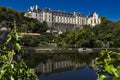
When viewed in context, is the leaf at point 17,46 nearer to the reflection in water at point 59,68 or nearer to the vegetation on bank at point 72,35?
the reflection in water at point 59,68

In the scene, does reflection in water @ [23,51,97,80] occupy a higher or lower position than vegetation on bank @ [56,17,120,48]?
lower

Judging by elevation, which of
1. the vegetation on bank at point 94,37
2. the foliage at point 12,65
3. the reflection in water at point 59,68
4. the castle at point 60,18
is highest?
the castle at point 60,18

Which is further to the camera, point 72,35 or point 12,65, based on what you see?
point 72,35

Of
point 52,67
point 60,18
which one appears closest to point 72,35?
point 52,67

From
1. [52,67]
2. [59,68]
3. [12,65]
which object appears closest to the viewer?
[12,65]

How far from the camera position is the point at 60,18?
500ft

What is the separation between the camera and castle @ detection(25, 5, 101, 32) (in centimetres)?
13775

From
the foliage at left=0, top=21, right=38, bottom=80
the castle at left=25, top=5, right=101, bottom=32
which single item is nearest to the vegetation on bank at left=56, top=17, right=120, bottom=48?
the castle at left=25, top=5, right=101, bottom=32

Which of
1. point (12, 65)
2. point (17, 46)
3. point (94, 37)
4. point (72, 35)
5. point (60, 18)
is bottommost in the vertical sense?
point (12, 65)

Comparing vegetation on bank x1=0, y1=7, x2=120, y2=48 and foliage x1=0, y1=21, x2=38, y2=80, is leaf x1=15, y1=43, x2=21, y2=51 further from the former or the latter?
vegetation on bank x1=0, y1=7, x2=120, y2=48

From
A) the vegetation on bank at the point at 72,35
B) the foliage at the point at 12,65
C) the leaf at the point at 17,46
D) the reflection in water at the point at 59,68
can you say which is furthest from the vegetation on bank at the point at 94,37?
the leaf at the point at 17,46

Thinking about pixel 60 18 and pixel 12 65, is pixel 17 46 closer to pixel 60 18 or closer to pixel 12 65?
pixel 12 65

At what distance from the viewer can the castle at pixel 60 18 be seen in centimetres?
13775

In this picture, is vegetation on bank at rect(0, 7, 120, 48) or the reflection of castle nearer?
the reflection of castle
